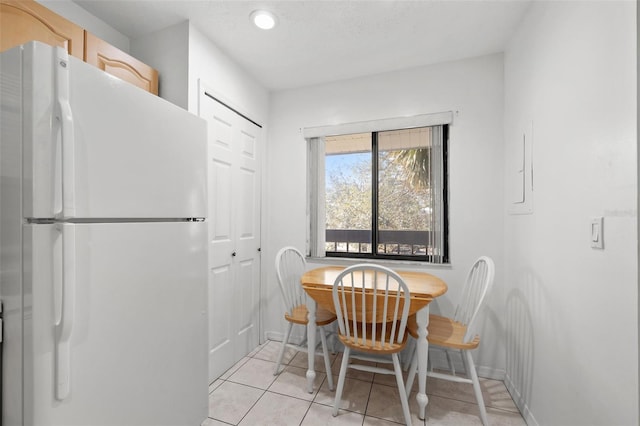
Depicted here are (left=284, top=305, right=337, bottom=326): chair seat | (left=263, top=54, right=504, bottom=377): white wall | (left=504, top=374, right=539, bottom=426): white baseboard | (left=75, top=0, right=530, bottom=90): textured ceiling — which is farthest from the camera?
(left=263, top=54, right=504, bottom=377): white wall

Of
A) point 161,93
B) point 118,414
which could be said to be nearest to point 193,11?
point 161,93

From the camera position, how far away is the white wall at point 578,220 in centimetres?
96

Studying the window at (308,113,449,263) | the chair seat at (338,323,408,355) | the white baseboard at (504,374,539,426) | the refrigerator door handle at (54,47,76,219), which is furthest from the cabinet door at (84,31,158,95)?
the white baseboard at (504,374,539,426)

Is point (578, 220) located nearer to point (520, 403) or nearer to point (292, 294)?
point (520, 403)

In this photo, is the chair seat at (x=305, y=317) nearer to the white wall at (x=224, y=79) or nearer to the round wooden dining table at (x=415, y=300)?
the round wooden dining table at (x=415, y=300)

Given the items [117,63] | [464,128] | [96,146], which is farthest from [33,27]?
[464,128]

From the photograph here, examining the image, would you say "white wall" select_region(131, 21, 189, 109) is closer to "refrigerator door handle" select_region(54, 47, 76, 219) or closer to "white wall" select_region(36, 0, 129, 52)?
"white wall" select_region(36, 0, 129, 52)

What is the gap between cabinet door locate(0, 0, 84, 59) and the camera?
4.08ft

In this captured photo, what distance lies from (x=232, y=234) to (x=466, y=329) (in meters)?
1.85

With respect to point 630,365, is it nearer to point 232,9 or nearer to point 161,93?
point 232,9

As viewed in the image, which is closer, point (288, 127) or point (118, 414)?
point (118, 414)

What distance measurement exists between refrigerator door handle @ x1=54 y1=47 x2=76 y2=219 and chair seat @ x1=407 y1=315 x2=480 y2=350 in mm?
1828

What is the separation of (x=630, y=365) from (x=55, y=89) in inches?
80.2

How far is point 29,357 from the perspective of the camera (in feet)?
2.91
